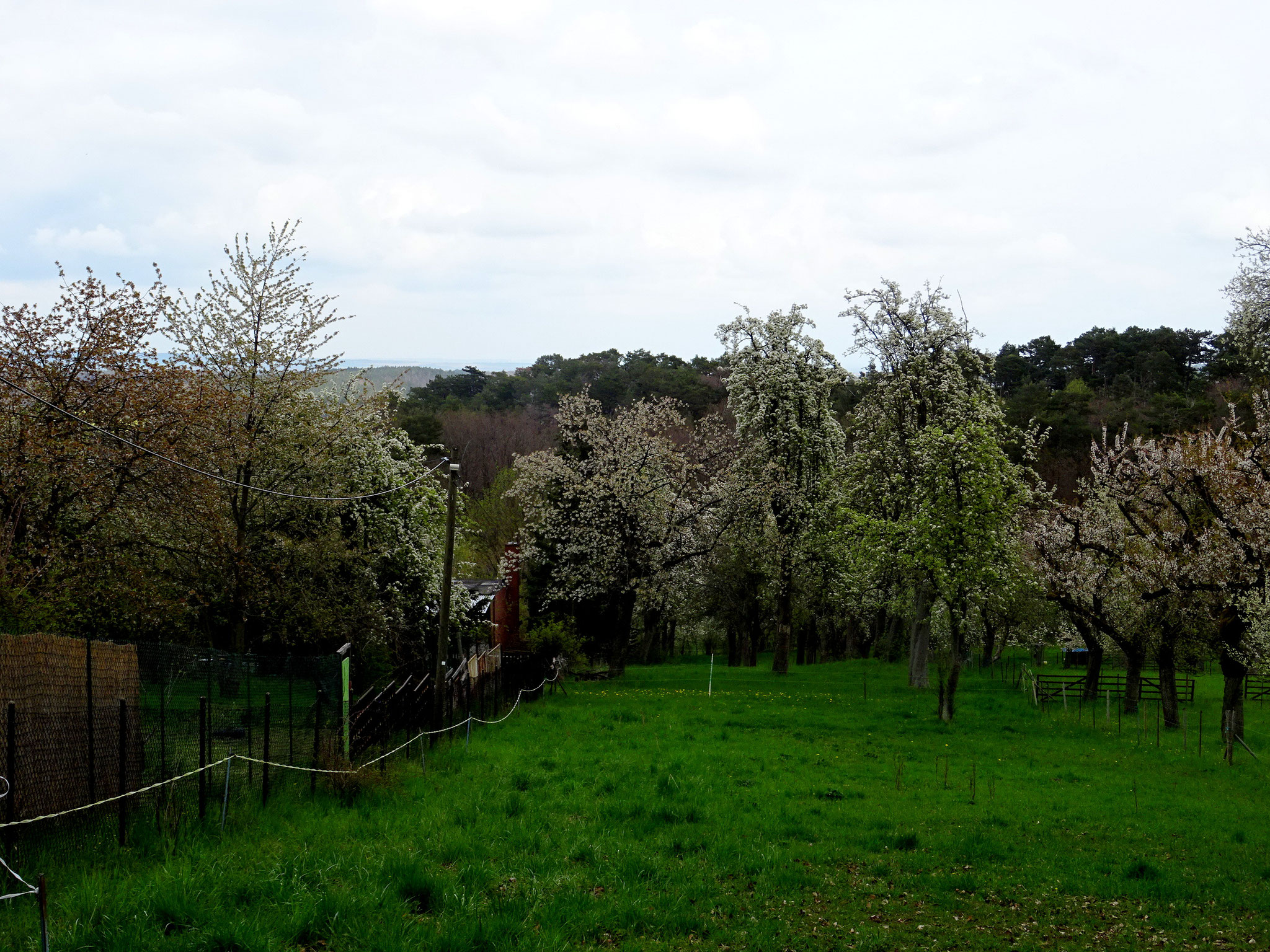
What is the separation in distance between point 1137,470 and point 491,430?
69974mm

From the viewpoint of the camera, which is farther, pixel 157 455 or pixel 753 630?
pixel 753 630

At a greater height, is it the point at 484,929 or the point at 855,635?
the point at 484,929

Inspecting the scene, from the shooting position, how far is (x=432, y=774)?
16094mm

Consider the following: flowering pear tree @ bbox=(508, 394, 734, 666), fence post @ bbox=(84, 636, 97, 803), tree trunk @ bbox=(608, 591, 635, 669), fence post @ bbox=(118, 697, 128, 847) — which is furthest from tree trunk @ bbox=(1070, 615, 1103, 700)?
fence post @ bbox=(84, 636, 97, 803)

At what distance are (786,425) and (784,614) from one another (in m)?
7.18

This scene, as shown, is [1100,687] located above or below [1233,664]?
below

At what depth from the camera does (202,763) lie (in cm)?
1118

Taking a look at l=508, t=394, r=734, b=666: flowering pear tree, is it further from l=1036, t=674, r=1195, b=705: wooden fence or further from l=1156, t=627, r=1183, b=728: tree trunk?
l=1156, t=627, r=1183, b=728: tree trunk

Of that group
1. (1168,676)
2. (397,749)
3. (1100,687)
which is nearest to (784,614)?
(1168,676)

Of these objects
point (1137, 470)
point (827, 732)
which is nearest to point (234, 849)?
point (827, 732)

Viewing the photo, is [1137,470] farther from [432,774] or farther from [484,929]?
[484,929]

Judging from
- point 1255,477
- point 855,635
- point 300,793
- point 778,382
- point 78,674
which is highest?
point 778,382

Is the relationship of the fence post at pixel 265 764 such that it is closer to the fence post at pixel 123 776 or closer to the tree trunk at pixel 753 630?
the fence post at pixel 123 776

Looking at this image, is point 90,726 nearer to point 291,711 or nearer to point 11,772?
point 11,772
